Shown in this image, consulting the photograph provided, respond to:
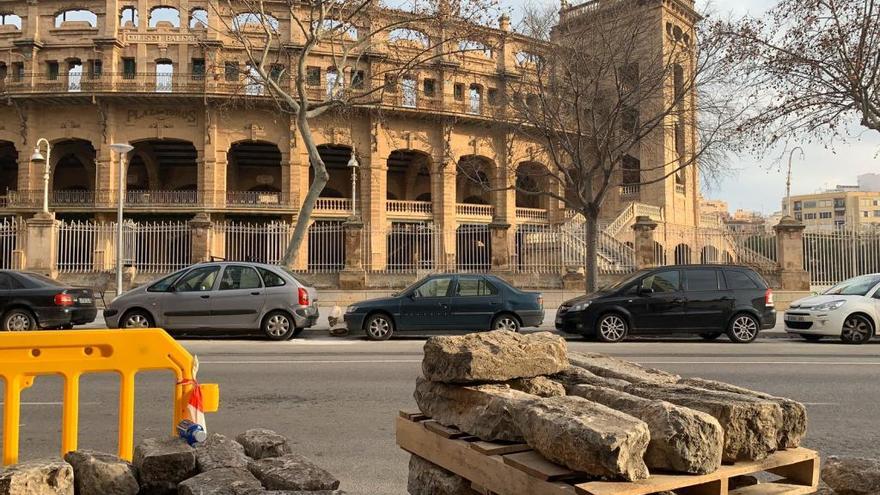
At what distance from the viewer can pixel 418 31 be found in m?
18.7

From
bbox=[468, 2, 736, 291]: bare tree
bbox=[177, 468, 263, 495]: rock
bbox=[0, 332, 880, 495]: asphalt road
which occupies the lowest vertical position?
bbox=[0, 332, 880, 495]: asphalt road

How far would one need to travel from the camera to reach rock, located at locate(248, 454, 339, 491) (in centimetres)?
301

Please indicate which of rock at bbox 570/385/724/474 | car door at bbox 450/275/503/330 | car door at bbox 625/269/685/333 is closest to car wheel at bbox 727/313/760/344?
car door at bbox 625/269/685/333

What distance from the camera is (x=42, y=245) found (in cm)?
1991

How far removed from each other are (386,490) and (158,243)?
750 inches

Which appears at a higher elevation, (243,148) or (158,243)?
(243,148)

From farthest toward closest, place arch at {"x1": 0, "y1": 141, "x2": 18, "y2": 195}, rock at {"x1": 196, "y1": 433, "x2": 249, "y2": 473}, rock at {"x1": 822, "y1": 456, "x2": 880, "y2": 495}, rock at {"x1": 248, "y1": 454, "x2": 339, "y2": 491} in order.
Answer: arch at {"x1": 0, "y1": 141, "x2": 18, "y2": 195}, rock at {"x1": 196, "y1": 433, "x2": 249, "y2": 473}, rock at {"x1": 248, "y1": 454, "x2": 339, "y2": 491}, rock at {"x1": 822, "y1": 456, "x2": 880, "y2": 495}

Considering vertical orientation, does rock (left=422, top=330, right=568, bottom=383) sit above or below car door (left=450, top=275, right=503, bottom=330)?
above

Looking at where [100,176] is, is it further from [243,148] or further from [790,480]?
[790,480]

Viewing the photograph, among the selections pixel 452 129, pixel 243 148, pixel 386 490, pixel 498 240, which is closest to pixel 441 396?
pixel 386 490

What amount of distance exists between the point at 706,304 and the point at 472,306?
5.04 m

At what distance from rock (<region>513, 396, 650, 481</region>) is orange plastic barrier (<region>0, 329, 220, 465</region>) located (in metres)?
2.49

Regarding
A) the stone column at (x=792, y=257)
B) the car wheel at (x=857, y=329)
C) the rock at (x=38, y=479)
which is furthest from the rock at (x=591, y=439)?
the stone column at (x=792, y=257)

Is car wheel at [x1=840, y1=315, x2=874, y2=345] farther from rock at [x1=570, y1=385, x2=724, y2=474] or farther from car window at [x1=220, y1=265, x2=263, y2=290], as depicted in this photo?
rock at [x1=570, y1=385, x2=724, y2=474]
